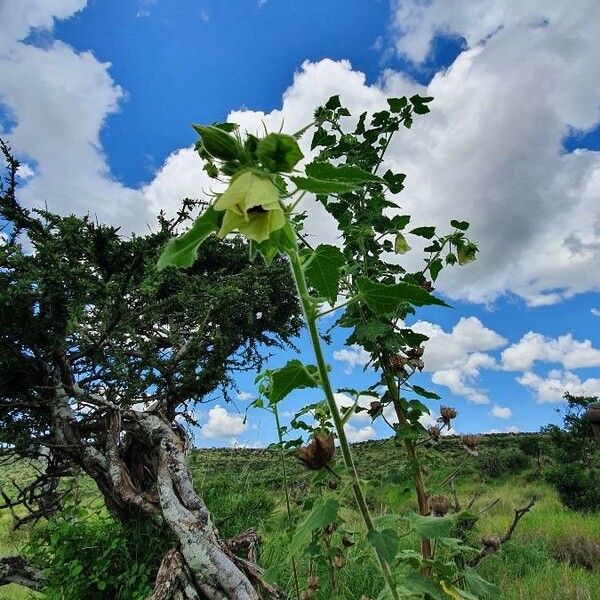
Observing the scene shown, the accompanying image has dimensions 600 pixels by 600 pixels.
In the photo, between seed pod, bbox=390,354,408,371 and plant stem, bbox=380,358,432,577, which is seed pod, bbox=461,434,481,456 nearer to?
plant stem, bbox=380,358,432,577

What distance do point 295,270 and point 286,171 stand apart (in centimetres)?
17

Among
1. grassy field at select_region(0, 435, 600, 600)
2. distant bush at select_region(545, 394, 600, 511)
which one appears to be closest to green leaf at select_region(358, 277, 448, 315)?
grassy field at select_region(0, 435, 600, 600)

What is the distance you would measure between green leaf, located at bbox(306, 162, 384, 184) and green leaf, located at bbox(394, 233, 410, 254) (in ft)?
5.91

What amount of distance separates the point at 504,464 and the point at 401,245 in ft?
46.6

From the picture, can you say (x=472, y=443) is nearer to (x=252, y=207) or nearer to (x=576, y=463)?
(x=252, y=207)

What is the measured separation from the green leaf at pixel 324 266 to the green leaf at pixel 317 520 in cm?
44

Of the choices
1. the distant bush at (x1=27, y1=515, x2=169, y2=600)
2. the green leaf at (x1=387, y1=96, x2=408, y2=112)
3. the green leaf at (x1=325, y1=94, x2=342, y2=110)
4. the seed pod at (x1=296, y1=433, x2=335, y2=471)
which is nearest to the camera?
the seed pod at (x1=296, y1=433, x2=335, y2=471)

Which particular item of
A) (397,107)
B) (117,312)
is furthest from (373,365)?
(117,312)

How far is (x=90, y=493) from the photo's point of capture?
639 cm

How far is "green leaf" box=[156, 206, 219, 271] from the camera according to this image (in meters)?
0.87

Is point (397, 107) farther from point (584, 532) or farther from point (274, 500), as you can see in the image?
point (584, 532)

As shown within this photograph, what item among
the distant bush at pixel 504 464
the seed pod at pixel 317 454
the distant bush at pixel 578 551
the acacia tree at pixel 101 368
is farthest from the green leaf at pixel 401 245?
the distant bush at pixel 504 464

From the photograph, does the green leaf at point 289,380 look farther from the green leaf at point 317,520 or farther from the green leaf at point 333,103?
the green leaf at point 333,103

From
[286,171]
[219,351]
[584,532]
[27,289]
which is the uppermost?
[27,289]
